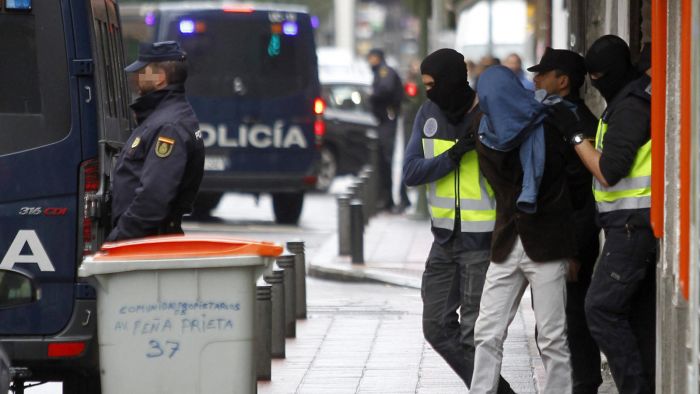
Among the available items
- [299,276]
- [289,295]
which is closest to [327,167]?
[299,276]

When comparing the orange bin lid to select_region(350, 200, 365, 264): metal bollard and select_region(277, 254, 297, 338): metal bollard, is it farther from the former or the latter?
select_region(350, 200, 365, 264): metal bollard

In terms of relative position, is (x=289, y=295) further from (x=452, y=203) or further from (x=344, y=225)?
(x=344, y=225)

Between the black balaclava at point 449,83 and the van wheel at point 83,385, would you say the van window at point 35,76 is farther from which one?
the black balaclava at point 449,83

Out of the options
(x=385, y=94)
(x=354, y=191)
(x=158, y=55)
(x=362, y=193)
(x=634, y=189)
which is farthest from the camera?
(x=385, y=94)

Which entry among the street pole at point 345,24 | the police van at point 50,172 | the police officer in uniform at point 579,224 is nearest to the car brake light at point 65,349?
the police van at point 50,172

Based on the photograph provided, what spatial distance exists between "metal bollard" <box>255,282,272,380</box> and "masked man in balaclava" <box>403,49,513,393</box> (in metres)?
1.74

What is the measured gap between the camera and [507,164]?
24.5 ft

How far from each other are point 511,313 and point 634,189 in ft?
2.76

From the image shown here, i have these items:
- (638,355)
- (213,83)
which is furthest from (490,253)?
(213,83)

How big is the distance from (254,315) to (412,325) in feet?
17.3

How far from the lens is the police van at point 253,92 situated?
62.0 feet

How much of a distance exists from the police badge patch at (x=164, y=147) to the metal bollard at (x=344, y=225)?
7796 millimetres

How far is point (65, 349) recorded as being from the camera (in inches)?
300

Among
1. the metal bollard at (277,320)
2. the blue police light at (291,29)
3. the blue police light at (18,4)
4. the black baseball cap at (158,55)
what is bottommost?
the metal bollard at (277,320)
